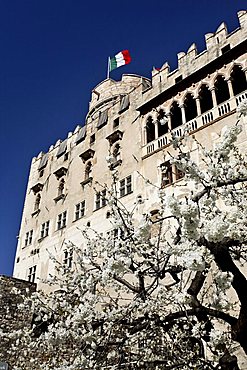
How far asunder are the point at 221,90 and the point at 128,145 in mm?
5958

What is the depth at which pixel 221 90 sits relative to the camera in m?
17.9

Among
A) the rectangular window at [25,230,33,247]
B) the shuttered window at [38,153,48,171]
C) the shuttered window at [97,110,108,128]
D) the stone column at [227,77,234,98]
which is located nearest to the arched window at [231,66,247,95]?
the stone column at [227,77,234,98]

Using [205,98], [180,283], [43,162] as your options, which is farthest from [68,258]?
[180,283]

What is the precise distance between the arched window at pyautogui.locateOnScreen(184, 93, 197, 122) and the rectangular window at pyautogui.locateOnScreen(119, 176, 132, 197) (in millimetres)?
4357

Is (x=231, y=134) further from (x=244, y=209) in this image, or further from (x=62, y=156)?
(x=62, y=156)

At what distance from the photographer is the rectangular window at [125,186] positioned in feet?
64.8

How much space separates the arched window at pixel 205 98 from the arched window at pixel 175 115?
4.24 ft

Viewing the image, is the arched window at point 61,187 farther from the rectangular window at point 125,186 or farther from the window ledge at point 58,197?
the rectangular window at point 125,186

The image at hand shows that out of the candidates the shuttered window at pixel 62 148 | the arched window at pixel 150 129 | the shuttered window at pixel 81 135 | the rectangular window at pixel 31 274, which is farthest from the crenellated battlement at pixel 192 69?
the rectangular window at pixel 31 274

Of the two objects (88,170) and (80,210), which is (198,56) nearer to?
(88,170)

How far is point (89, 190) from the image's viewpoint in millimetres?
22812

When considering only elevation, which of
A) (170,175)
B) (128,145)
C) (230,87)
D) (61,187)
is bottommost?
(170,175)

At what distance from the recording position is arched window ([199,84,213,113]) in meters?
18.1

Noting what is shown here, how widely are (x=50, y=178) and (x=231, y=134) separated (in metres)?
21.1
